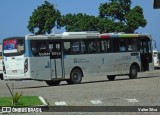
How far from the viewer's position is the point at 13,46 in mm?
28469

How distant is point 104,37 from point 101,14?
3926 centimetres

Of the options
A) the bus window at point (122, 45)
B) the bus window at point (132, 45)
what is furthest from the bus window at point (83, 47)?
the bus window at point (132, 45)

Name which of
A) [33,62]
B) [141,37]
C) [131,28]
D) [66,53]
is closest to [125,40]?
[141,37]

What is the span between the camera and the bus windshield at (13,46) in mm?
28078

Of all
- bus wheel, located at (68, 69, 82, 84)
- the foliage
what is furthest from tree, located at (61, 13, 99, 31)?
bus wheel, located at (68, 69, 82, 84)

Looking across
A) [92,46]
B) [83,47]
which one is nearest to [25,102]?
[83,47]

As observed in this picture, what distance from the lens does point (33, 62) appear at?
91.8ft

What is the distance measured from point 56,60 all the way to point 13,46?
2589mm

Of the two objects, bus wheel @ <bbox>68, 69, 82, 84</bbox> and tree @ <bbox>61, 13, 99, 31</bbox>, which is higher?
tree @ <bbox>61, 13, 99, 31</bbox>

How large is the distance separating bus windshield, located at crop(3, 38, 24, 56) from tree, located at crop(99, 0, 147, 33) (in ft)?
129

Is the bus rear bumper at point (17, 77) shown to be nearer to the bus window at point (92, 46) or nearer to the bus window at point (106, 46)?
the bus window at point (92, 46)

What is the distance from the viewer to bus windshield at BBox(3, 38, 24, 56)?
92.1ft

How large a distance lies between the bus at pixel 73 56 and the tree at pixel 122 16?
32219mm

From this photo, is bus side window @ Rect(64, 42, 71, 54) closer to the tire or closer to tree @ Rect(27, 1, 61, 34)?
the tire
